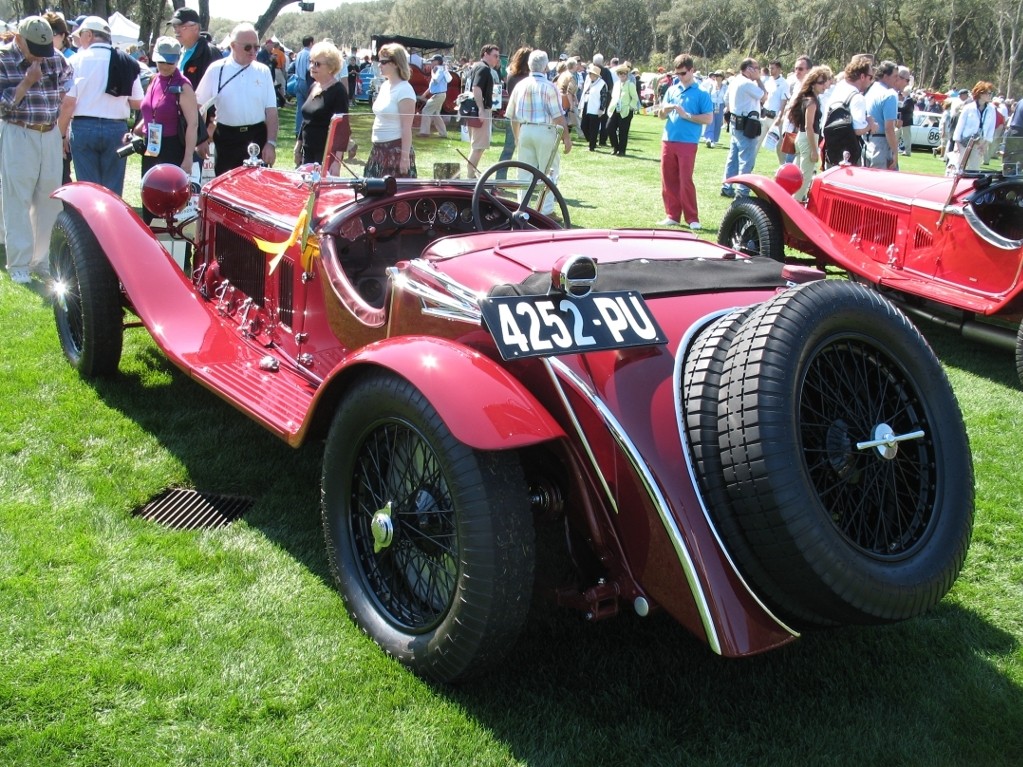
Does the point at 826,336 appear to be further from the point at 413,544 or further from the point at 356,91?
the point at 356,91

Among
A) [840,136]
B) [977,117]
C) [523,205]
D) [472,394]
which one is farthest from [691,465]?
[977,117]

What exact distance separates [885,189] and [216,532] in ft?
20.5

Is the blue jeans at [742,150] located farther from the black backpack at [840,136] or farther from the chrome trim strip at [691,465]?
the chrome trim strip at [691,465]

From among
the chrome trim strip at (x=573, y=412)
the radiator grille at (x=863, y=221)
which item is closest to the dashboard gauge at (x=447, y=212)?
the chrome trim strip at (x=573, y=412)

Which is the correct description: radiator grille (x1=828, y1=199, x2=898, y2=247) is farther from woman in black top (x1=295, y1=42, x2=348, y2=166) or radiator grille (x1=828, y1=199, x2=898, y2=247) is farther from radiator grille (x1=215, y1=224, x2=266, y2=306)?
radiator grille (x1=215, y1=224, x2=266, y2=306)

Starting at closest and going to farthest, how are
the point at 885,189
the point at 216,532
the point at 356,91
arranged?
the point at 216,532
the point at 885,189
the point at 356,91

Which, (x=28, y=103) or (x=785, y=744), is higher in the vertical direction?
(x=28, y=103)

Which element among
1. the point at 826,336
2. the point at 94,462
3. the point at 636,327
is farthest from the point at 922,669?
the point at 94,462

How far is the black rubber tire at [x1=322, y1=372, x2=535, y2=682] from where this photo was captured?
2486 mm

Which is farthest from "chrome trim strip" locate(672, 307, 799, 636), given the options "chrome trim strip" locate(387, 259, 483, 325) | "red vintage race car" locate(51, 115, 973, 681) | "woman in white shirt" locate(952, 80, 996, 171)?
"woman in white shirt" locate(952, 80, 996, 171)

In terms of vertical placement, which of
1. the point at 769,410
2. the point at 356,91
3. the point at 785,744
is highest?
the point at 356,91

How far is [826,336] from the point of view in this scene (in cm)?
262

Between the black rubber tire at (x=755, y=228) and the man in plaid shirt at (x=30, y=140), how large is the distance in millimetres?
5607

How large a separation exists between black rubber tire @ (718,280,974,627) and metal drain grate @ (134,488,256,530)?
89.6 inches
